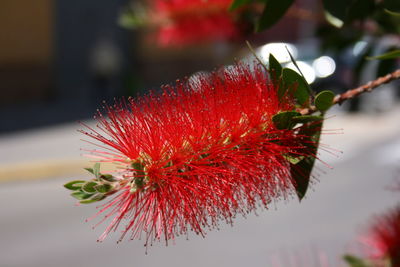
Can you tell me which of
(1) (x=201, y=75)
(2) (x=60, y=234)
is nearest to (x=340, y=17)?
(1) (x=201, y=75)

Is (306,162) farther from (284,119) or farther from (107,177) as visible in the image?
(107,177)

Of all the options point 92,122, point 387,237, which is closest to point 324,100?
point 387,237

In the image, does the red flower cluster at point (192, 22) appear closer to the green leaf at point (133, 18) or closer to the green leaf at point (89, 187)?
the green leaf at point (133, 18)

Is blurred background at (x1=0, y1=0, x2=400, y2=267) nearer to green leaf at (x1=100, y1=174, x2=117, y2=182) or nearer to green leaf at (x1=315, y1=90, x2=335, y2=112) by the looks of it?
green leaf at (x1=315, y1=90, x2=335, y2=112)

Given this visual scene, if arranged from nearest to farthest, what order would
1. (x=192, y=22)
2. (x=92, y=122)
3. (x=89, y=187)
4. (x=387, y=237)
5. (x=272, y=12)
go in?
(x=89, y=187)
(x=272, y=12)
(x=387, y=237)
(x=192, y=22)
(x=92, y=122)

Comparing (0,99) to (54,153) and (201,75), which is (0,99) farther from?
(201,75)

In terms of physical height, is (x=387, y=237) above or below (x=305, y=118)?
below

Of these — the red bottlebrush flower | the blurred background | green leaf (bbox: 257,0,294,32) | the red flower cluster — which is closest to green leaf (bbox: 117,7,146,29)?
the red flower cluster
